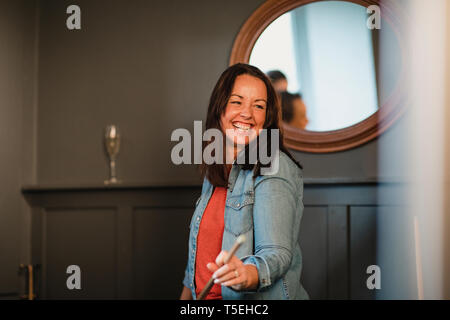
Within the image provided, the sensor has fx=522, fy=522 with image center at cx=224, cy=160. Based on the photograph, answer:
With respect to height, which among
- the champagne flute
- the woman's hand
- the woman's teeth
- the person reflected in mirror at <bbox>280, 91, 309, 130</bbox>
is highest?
the person reflected in mirror at <bbox>280, 91, 309, 130</bbox>

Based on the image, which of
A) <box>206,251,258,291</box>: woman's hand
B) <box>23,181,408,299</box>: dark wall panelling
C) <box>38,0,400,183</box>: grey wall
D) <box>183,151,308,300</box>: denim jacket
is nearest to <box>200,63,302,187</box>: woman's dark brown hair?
<box>183,151,308,300</box>: denim jacket

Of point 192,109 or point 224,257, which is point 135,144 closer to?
point 192,109

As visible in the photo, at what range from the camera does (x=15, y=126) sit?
2.94 meters

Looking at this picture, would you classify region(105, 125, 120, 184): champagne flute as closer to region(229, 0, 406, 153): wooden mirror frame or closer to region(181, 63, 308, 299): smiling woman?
region(229, 0, 406, 153): wooden mirror frame

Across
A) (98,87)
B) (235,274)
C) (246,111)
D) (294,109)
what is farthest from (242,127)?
(98,87)

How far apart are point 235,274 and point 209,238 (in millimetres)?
370

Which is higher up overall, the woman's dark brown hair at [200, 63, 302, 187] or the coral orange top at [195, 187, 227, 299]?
the woman's dark brown hair at [200, 63, 302, 187]

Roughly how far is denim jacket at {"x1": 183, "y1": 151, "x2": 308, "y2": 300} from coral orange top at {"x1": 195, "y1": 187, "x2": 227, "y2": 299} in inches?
2.6

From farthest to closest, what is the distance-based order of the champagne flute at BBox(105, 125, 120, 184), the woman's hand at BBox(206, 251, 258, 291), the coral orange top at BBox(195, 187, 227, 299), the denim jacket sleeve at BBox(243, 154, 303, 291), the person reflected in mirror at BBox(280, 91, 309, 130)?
the champagne flute at BBox(105, 125, 120, 184) < the person reflected in mirror at BBox(280, 91, 309, 130) < the coral orange top at BBox(195, 187, 227, 299) < the denim jacket sleeve at BBox(243, 154, 303, 291) < the woman's hand at BBox(206, 251, 258, 291)

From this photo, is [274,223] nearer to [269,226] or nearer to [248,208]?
[269,226]

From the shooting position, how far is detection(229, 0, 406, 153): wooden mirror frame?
2.60 m

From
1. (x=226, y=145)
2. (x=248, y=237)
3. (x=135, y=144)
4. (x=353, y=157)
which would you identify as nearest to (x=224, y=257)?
(x=248, y=237)

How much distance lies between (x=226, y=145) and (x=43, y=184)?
180 cm

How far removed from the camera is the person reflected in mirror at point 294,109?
Result: 8.93ft
